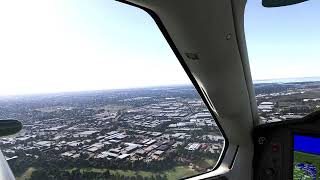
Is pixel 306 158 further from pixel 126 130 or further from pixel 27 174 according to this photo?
pixel 27 174

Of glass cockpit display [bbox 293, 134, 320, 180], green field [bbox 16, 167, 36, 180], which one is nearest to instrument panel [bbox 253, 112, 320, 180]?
glass cockpit display [bbox 293, 134, 320, 180]

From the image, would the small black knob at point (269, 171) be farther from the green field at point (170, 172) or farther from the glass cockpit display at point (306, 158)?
the green field at point (170, 172)

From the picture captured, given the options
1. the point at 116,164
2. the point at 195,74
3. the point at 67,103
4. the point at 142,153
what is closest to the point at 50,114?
the point at 67,103

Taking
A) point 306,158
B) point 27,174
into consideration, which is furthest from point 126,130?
point 306,158

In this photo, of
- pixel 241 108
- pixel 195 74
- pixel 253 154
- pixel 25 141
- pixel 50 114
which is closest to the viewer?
pixel 25 141

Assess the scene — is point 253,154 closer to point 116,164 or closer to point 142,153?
point 142,153

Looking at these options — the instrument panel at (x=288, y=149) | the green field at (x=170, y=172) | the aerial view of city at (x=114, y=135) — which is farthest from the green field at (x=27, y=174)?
the instrument panel at (x=288, y=149)
